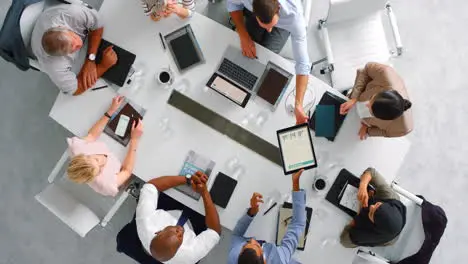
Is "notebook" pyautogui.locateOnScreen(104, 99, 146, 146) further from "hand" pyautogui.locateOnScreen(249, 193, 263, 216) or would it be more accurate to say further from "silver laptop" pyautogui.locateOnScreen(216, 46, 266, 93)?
"hand" pyautogui.locateOnScreen(249, 193, 263, 216)

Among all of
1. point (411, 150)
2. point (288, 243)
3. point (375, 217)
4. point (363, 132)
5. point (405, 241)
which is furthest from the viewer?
point (411, 150)

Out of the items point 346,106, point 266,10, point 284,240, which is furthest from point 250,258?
point 266,10

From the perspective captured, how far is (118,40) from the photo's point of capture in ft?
9.00

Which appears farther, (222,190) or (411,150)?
(411,150)

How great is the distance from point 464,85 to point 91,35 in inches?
105

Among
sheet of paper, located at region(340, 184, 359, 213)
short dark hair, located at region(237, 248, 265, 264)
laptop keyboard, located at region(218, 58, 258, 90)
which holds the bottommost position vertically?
short dark hair, located at region(237, 248, 265, 264)

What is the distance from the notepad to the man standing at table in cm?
9

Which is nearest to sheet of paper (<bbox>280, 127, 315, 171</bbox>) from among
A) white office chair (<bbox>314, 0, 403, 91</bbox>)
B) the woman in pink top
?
white office chair (<bbox>314, 0, 403, 91</bbox>)

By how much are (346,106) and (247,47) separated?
652 mm

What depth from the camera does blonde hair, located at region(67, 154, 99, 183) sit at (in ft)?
7.86

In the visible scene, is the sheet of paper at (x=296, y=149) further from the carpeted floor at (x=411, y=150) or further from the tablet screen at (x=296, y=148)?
the carpeted floor at (x=411, y=150)

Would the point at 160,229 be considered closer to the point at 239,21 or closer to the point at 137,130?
the point at 137,130

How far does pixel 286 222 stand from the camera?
105 inches

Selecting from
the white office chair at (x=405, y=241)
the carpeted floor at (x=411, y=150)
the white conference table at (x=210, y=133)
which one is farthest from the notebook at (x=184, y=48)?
the white office chair at (x=405, y=241)
